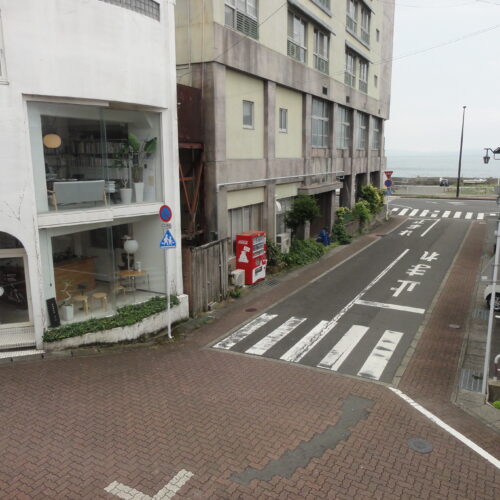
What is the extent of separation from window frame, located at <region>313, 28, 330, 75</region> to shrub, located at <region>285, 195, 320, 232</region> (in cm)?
823

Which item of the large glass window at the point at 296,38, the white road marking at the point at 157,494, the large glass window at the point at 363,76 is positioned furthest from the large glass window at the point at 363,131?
the white road marking at the point at 157,494

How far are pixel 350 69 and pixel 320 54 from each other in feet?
21.9

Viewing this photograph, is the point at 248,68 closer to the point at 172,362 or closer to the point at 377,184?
the point at 172,362

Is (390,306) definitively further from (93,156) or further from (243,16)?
(243,16)

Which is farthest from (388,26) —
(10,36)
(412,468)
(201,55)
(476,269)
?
(412,468)

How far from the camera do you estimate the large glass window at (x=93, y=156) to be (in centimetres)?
1089

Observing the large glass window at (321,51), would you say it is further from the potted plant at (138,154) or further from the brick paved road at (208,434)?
the brick paved road at (208,434)

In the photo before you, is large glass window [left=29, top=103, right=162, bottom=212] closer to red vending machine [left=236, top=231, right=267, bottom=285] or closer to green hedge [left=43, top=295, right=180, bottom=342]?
green hedge [left=43, top=295, right=180, bottom=342]

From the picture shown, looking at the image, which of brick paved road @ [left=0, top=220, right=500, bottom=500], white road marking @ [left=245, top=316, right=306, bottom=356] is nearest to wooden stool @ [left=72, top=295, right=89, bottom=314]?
brick paved road @ [left=0, top=220, right=500, bottom=500]

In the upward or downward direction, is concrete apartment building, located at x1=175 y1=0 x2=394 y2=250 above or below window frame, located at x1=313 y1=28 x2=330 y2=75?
below

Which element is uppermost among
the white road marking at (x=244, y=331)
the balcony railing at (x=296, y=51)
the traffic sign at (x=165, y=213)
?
the balcony railing at (x=296, y=51)

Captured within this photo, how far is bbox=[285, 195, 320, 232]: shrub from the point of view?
22.2 meters

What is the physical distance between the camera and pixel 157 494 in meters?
6.62

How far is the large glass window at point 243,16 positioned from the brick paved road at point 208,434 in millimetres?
12667
